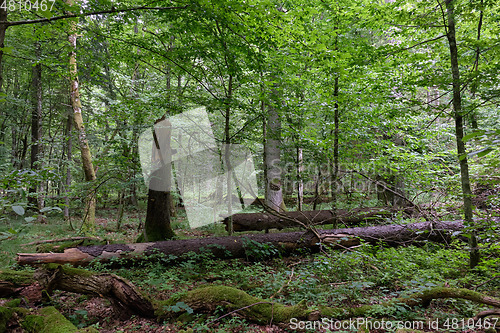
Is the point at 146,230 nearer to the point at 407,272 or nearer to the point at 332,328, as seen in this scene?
the point at 332,328

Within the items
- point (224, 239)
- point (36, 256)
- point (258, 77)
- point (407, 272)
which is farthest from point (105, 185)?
point (407, 272)

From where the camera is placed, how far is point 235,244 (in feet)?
21.0

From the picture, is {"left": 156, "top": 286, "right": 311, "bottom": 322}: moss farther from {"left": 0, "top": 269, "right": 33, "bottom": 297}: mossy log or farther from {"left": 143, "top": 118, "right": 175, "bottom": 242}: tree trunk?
{"left": 143, "top": 118, "right": 175, "bottom": 242}: tree trunk

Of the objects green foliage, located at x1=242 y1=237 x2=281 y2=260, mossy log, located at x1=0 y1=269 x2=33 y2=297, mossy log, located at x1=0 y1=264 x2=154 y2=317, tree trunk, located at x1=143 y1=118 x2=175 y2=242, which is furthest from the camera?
tree trunk, located at x1=143 y1=118 x2=175 y2=242

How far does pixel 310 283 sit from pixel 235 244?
2.58 m

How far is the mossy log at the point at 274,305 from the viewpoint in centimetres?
326

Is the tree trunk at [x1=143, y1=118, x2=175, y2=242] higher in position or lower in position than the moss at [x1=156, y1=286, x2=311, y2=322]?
higher

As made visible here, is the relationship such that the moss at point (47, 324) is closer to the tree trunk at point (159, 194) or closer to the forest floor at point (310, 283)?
the forest floor at point (310, 283)

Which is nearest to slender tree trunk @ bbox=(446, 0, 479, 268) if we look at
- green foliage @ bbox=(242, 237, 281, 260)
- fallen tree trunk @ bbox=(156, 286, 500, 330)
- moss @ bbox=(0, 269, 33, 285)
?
fallen tree trunk @ bbox=(156, 286, 500, 330)

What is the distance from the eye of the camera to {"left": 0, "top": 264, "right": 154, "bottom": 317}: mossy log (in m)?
3.59

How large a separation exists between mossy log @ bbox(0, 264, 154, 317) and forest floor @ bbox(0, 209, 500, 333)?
0.24m

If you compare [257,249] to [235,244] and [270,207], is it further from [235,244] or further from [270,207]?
[270,207]

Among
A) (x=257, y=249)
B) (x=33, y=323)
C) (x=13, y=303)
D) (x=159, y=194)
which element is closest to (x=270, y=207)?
(x=257, y=249)

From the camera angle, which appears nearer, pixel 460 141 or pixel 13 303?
pixel 13 303
